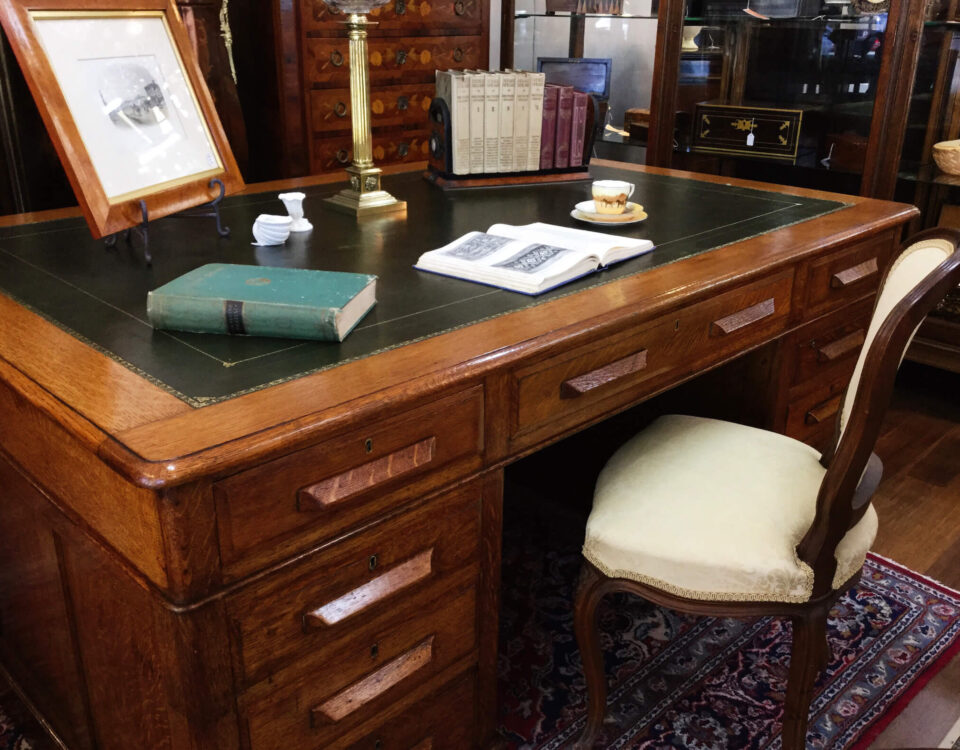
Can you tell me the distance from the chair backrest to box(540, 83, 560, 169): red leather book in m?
1.04

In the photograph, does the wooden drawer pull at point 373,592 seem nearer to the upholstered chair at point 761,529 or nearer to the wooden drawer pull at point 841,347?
the upholstered chair at point 761,529

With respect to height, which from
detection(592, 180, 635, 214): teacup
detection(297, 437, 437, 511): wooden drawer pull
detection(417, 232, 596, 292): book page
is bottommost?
detection(297, 437, 437, 511): wooden drawer pull

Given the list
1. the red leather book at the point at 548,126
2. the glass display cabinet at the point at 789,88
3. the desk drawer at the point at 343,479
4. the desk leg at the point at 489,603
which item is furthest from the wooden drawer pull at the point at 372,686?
the glass display cabinet at the point at 789,88

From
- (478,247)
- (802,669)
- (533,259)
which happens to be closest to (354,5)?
(478,247)

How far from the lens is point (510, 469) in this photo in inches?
105

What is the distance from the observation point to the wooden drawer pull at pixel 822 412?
221cm

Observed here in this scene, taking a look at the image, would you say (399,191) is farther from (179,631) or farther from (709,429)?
(179,631)

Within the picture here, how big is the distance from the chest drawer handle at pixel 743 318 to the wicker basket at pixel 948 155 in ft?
5.92

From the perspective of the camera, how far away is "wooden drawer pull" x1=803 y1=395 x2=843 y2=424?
2.21 m

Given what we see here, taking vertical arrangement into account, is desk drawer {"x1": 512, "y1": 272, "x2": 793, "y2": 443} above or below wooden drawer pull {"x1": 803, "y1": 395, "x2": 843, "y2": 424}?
above

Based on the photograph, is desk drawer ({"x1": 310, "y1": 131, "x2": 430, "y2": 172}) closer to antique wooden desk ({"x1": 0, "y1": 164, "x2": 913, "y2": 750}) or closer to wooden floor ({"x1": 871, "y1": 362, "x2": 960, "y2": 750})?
antique wooden desk ({"x1": 0, "y1": 164, "x2": 913, "y2": 750})

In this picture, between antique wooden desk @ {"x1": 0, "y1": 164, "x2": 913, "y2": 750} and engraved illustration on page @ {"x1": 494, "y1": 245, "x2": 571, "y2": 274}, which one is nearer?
antique wooden desk @ {"x1": 0, "y1": 164, "x2": 913, "y2": 750}

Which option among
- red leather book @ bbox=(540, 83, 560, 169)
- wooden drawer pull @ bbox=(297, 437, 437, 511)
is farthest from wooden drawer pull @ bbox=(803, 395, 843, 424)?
wooden drawer pull @ bbox=(297, 437, 437, 511)

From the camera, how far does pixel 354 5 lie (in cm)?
192
